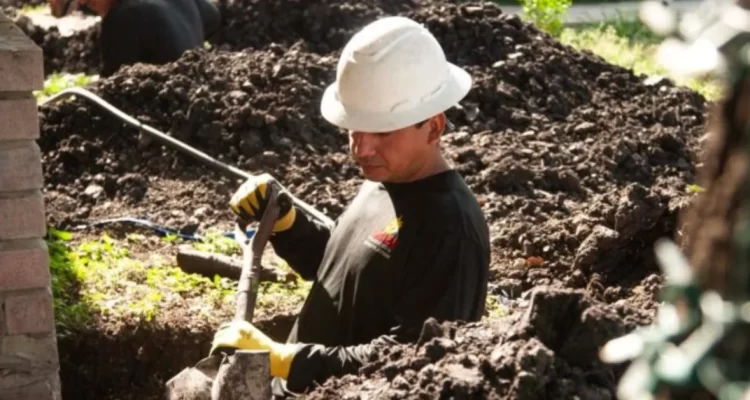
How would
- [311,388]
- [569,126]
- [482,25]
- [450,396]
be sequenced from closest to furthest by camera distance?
[450,396]
[311,388]
[569,126]
[482,25]

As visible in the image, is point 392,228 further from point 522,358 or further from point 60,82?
point 60,82

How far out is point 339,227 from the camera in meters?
3.80

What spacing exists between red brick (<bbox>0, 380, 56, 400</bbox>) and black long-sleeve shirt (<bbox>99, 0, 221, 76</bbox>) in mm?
4441

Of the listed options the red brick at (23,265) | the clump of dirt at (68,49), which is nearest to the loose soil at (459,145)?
the red brick at (23,265)

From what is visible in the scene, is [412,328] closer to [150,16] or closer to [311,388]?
[311,388]

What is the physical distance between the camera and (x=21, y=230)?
397 centimetres

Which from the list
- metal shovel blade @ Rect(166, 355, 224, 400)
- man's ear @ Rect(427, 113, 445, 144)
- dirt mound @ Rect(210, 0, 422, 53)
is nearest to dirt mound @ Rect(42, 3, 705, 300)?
dirt mound @ Rect(210, 0, 422, 53)

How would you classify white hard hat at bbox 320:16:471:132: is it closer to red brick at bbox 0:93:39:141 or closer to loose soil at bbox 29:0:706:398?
red brick at bbox 0:93:39:141

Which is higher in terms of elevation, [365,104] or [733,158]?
[733,158]

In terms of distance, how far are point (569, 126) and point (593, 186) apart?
1102mm

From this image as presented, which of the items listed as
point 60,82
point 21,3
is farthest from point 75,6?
point 21,3

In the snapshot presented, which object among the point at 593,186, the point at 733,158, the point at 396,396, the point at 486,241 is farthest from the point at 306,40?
the point at 733,158

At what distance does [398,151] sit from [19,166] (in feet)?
4.11

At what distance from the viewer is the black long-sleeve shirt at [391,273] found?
3271mm
